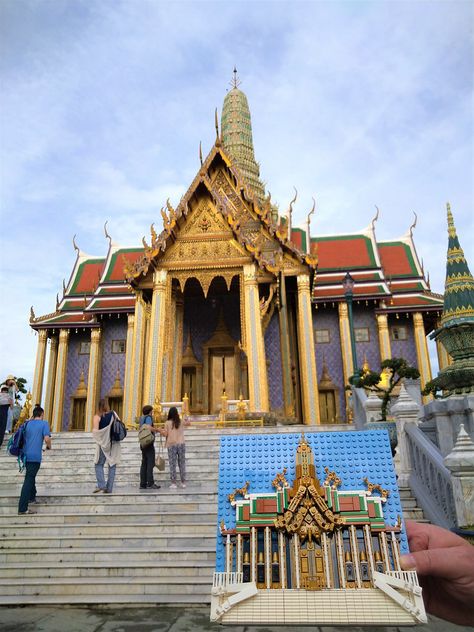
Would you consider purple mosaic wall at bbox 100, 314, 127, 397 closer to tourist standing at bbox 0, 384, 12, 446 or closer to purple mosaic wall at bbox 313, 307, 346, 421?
purple mosaic wall at bbox 313, 307, 346, 421

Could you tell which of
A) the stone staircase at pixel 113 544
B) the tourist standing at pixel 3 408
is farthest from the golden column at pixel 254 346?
the tourist standing at pixel 3 408

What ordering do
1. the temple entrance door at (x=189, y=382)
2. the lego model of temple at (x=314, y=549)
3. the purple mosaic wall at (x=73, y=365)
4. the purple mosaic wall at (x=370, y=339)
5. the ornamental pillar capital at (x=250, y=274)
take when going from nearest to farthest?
the lego model of temple at (x=314, y=549)
the ornamental pillar capital at (x=250, y=274)
the temple entrance door at (x=189, y=382)
the purple mosaic wall at (x=370, y=339)
the purple mosaic wall at (x=73, y=365)

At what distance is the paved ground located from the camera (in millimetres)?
2992

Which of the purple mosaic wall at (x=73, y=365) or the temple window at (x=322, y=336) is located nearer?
the temple window at (x=322, y=336)

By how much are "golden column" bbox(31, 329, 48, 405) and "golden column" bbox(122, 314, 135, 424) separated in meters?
3.43

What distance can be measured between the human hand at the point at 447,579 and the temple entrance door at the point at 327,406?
13827mm

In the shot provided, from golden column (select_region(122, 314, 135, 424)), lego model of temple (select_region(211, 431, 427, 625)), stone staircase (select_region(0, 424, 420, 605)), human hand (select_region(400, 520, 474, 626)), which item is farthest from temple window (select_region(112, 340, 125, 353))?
human hand (select_region(400, 520, 474, 626))

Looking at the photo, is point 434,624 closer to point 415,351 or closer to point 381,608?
point 381,608

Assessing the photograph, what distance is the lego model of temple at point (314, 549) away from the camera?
9.62 feet

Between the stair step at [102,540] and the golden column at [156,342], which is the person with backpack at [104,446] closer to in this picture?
the stair step at [102,540]

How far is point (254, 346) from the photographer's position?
12.0 meters

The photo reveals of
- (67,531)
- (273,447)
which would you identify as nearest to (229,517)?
(273,447)

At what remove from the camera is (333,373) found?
1742 centimetres

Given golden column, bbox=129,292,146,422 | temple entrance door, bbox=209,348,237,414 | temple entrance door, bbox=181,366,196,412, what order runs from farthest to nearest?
1. temple entrance door, bbox=181,366,196,412
2. temple entrance door, bbox=209,348,237,414
3. golden column, bbox=129,292,146,422
